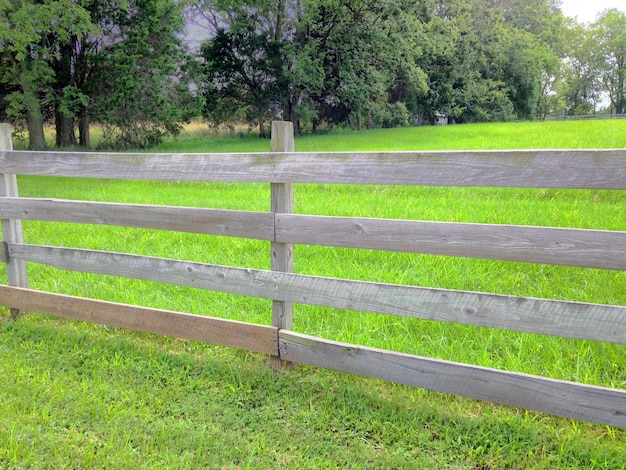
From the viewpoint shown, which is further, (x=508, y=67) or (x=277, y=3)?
(x=508, y=67)

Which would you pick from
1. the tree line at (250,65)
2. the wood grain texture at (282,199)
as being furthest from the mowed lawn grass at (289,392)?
the tree line at (250,65)

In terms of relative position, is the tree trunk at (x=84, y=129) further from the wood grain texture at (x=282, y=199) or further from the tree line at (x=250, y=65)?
the wood grain texture at (x=282, y=199)

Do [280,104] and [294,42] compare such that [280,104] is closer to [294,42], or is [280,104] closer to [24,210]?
[294,42]

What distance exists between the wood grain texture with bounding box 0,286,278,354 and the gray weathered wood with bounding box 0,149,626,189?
975 mm

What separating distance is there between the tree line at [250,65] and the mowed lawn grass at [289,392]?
13.8 meters

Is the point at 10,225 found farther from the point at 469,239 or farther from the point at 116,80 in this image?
the point at 116,80

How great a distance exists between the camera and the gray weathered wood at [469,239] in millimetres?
2457

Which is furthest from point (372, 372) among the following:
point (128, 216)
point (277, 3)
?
point (277, 3)

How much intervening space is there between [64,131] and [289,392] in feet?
69.1

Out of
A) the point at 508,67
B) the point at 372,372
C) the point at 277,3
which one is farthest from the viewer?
the point at 508,67

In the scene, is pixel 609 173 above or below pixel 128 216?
above

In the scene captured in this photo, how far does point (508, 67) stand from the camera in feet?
176

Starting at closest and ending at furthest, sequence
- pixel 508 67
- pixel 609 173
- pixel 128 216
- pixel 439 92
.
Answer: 1. pixel 609 173
2. pixel 128 216
3. pixel 439 92
4. pixel 508 67

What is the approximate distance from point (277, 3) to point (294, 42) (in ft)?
7.57
